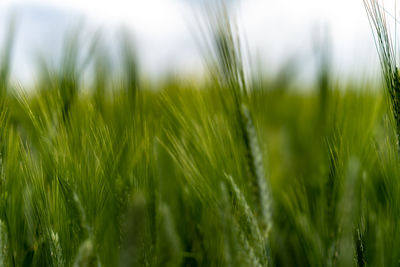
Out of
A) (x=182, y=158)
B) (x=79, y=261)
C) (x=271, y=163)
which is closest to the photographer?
(x=79, y=261)

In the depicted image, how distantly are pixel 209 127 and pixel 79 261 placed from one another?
177mm

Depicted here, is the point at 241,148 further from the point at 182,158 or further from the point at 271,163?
the point at 271,163

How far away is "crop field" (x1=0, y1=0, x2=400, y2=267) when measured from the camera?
16.2 inches

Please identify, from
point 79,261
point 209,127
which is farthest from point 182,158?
point 79,261

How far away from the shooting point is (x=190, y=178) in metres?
0.46

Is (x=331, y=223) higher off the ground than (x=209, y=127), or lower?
lower

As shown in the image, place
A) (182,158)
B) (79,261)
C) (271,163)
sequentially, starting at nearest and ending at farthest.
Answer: (79,261), (182,158), (271,163)

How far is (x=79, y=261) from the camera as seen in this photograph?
35 centimetres

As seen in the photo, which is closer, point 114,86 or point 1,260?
point 1,260

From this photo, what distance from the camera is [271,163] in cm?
71

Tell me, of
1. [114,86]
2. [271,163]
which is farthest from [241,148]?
[271,163]

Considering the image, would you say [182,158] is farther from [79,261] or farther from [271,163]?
[271,163]

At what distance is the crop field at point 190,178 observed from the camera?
0.41 meters

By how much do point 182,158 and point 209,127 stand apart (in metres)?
0.04
